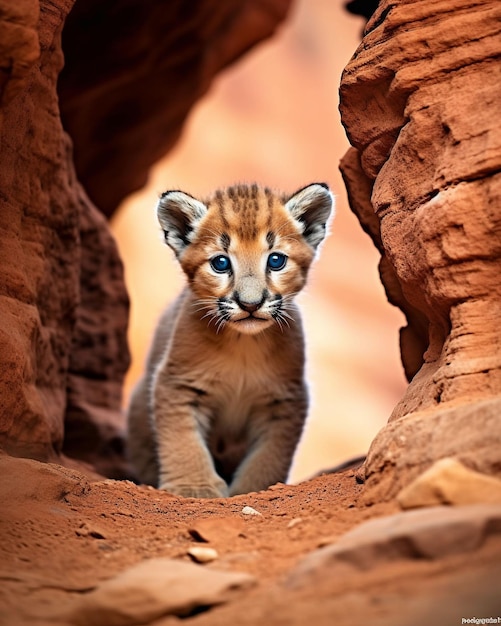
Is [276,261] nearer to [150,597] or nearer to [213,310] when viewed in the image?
[213,310]

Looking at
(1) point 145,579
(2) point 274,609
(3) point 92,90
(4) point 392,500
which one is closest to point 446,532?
(2) point 274,609

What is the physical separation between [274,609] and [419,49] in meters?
2.97

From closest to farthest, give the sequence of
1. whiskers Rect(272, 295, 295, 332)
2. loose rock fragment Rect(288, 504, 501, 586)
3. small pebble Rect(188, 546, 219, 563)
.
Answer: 1. loose rock fragment Rect(288, 504, 501, 586)
2. small pebble Rect(188, 546, 219, 563)
3. whiskers Rect(272, 295, 295, 332)

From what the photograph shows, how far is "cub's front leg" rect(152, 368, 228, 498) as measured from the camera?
210 inches

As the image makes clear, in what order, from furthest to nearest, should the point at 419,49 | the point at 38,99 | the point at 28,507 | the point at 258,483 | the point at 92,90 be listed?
the point at 92,90 < the point at 258,483 < the point at 38,99 < the point at 419,49 < the point at 28,507

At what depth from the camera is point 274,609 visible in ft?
7.66

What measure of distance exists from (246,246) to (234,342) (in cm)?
79

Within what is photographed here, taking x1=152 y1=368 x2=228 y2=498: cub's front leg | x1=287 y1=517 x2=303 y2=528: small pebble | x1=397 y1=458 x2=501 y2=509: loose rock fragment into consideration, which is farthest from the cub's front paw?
x1=397 y1=458 x2=501 y2=509: loose rock fragment

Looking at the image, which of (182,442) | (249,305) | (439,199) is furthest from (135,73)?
(439,199)

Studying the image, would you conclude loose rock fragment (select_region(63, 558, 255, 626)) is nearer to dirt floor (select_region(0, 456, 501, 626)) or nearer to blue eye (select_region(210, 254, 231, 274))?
dirt floor (select_region(0, 456, 501, 626))

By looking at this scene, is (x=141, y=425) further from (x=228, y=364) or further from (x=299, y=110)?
(x=299, y=110)

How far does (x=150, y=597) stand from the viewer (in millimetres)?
2529

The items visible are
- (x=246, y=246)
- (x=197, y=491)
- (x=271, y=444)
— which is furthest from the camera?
(x=271, y=444)

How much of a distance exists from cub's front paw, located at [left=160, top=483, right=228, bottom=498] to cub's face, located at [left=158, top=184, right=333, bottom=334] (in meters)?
1.07
